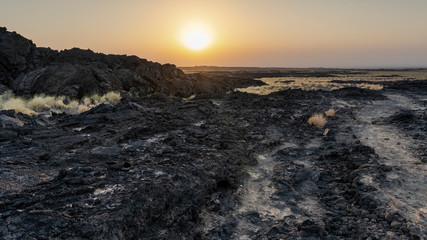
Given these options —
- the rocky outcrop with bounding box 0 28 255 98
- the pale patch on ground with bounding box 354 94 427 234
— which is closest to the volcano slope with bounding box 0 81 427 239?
the pale patch on ground with bounding box 354 94 427 234

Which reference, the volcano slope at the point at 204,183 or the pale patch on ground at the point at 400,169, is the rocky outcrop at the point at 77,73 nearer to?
the volcano slope at the point at 204,183

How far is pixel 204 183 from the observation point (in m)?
6.33

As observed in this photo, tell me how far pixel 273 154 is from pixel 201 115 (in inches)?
287

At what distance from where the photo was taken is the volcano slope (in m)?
4.45

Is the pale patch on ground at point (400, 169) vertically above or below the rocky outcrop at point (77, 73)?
below

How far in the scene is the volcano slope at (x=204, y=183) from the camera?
14.6 feet

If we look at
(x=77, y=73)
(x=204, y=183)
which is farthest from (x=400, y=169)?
(x=77, y=73)

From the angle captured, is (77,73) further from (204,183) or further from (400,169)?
(400,169)

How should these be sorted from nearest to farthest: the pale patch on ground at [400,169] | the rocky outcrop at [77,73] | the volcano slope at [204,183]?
the volcano slope at [204,183], the pale patch on ground at [400,169], the rocky outcrop at [77,73]

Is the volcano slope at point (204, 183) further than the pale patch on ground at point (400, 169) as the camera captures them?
No

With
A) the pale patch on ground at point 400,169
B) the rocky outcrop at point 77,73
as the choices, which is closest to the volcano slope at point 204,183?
the pale patch on ground at point 400,169

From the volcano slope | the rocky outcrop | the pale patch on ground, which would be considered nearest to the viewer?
the volcano slope

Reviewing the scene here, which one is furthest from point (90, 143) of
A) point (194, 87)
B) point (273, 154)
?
point (194, 87)

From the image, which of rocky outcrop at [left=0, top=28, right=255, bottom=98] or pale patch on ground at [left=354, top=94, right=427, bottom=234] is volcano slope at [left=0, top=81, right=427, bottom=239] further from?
rocky outcrop at [left=0, top=28, right=255, bottom=98]
